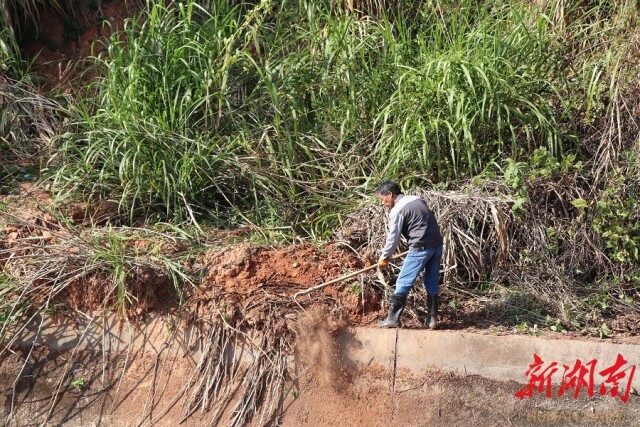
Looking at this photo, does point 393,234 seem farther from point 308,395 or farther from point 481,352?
point 308,395

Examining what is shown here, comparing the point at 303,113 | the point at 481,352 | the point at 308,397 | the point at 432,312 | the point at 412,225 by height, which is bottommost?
the point at 308,397

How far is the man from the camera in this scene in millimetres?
5887

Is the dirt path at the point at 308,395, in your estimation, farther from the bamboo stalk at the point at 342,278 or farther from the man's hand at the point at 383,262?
the man's hand at the point at 383,262

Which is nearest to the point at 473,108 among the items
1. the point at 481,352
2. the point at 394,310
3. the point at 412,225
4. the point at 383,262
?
the point at 412,225

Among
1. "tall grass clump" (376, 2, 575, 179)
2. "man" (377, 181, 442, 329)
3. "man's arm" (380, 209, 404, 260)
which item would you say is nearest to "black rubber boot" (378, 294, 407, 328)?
"man" (377, 181, 442, 329)

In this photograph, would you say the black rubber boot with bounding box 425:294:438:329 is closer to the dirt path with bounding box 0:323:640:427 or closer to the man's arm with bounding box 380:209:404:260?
the dirt path with bounding box 0:323:640:427

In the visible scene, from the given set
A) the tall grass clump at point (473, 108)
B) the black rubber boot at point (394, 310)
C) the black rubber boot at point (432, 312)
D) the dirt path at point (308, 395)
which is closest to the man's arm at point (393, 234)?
the black rubber boot at point (394, 310)

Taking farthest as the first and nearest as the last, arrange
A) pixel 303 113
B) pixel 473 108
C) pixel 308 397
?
1. pixel 303 113
2. pixel 473 108
3. pixel 308 397

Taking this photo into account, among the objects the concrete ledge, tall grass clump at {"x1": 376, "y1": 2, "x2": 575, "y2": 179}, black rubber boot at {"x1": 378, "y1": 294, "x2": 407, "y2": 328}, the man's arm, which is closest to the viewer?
the concrete ledge

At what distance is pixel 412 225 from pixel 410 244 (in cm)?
13

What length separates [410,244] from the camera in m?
5.93

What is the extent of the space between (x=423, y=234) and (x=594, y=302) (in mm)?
1521

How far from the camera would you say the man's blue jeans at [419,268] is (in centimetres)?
592

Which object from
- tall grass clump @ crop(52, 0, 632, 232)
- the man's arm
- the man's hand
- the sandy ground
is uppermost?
tall grass clump @ crop(52, 0, 632, 232)
